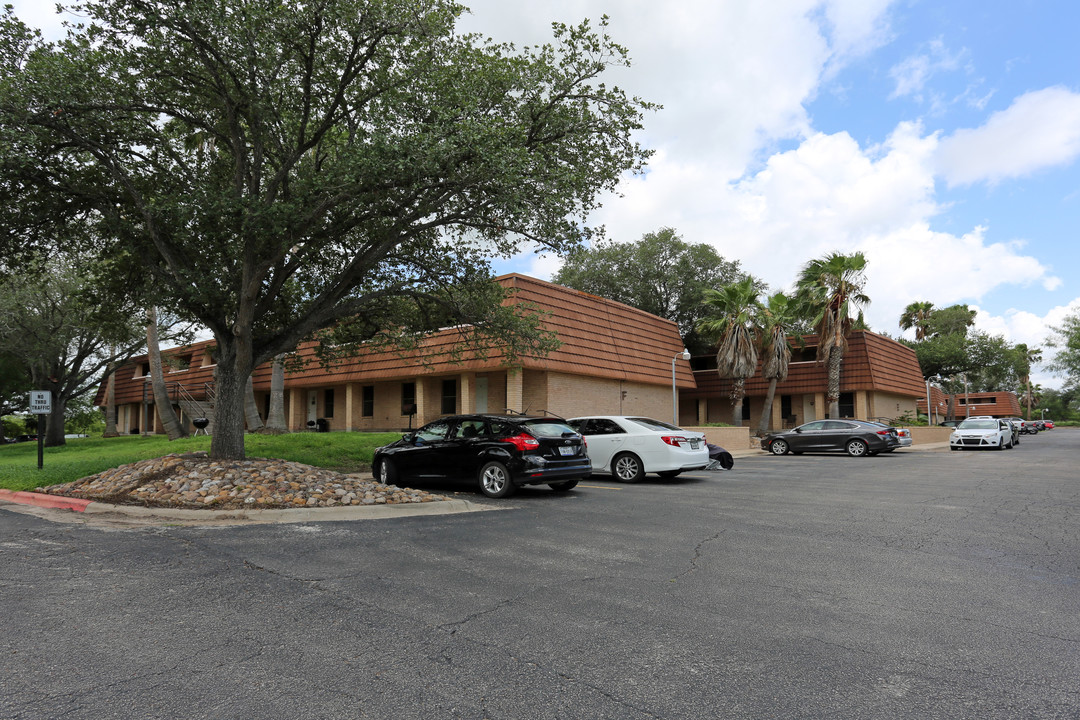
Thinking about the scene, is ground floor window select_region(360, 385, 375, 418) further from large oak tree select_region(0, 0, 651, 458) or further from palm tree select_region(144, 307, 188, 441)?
large oak tree select_region(0, 0, 651, 458)

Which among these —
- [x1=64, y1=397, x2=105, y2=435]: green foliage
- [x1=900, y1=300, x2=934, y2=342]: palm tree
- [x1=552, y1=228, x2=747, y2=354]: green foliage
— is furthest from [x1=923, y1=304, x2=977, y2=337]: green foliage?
[x1=64, y1=397, x2=105, y2=435]: green foliage

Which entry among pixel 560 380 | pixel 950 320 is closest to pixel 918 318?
pixel 950 320

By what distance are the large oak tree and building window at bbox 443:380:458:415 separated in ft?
40.7

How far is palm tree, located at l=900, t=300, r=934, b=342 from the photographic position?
59331 millimetres

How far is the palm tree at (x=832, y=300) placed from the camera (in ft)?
103

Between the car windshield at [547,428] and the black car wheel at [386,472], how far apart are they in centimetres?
303

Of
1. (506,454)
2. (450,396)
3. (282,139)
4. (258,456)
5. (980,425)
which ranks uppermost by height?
(282,139)

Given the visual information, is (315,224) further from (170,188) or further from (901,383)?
(901,383)

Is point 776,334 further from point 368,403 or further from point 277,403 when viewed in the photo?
point 277,403

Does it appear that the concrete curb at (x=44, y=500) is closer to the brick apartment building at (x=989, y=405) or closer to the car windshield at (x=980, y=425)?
the car windshield at (x=980, y=425)

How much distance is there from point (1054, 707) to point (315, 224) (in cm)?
1276

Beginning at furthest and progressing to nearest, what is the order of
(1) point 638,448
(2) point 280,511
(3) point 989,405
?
(3) point 989,405 → (1) point 638,448 → (2) point 280,511

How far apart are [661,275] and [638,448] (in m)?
32.3

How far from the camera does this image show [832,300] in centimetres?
3166
